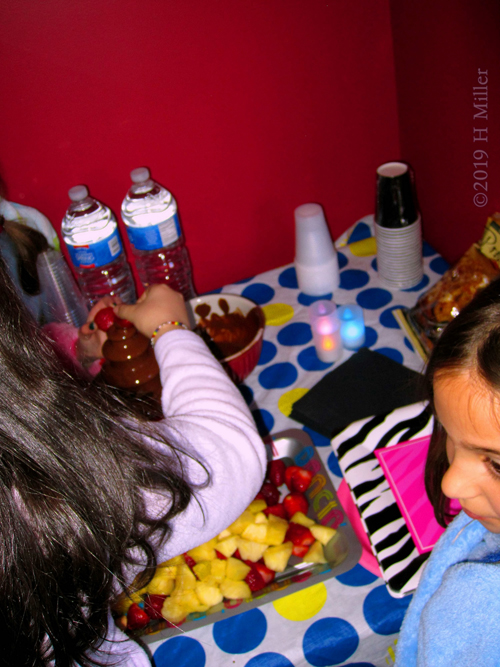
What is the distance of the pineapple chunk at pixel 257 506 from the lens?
2.93 ft

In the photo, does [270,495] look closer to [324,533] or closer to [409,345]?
[324,533]

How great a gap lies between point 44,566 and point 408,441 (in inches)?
21.4

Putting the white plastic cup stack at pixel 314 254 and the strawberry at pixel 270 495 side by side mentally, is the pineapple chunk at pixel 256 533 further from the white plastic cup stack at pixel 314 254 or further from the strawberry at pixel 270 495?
the white plastic cup stack at pixel 314 254

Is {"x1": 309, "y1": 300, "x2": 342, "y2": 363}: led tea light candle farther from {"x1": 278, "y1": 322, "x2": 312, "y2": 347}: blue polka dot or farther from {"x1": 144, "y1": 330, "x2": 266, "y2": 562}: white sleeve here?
{"x1": 144, "y1": 330, "x2": 266, "y2": 562}: white sleeve

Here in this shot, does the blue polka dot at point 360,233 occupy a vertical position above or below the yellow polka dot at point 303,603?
above

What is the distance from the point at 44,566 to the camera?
59 cm

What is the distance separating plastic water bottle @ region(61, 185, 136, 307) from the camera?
1182 mm

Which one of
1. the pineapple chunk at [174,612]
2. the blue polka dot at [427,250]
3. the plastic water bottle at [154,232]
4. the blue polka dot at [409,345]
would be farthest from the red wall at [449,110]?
the pineapple chunk at [174,612]

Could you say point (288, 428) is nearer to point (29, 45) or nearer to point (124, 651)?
point (124, 651)

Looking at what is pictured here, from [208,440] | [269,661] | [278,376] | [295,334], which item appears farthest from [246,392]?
[269,661]

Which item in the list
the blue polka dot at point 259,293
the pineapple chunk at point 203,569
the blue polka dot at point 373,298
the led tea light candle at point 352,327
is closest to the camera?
the pineapple chunk at point 203,569

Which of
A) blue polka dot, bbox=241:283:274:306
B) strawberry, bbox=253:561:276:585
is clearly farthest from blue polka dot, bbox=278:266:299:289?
strawberry, bbox=253:561:276:585

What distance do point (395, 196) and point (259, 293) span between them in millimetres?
396

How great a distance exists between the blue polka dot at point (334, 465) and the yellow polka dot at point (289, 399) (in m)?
0.13
